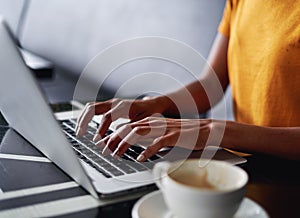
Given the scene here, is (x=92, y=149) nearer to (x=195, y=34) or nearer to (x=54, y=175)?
(x=54, y=175)

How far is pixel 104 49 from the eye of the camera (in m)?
2.13

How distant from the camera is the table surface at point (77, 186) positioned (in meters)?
0.74

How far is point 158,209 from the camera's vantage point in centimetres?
71

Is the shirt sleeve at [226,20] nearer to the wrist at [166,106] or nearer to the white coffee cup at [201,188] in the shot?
the wrist at [166,106]

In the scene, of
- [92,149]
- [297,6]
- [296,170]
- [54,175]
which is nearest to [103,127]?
[92,149]

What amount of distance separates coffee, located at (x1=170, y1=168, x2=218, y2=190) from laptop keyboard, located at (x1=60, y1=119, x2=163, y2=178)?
7.1 inches

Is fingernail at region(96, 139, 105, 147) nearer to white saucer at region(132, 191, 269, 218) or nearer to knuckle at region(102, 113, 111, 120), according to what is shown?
knuckle at region(102, 113, 111, 120)

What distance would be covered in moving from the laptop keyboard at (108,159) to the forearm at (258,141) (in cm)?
14

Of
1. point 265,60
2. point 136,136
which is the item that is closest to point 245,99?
point 265,60

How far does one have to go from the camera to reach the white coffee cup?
1.97 ft

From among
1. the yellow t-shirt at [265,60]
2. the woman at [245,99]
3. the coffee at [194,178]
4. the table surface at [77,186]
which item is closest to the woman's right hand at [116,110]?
the woman at [245,99]

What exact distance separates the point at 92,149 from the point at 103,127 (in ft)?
0.25

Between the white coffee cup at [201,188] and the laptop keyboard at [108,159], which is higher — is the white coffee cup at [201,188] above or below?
above

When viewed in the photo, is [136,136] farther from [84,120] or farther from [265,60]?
[265,60]
